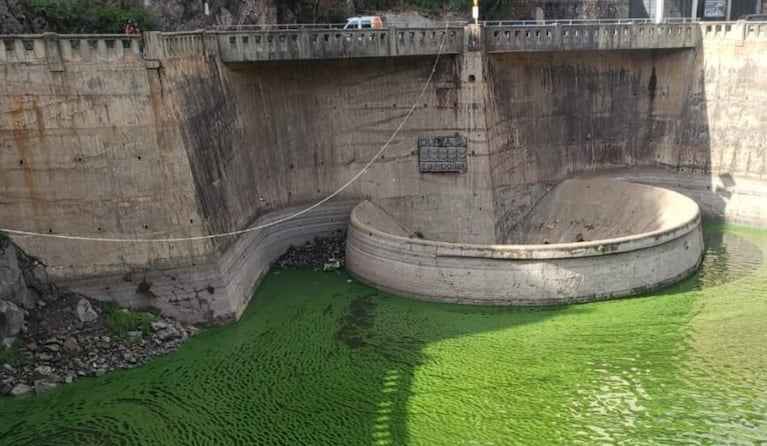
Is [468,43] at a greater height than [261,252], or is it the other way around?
[468,43]

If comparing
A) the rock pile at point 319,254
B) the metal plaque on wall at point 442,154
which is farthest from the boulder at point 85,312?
the metal plaque on wall at point 442,154

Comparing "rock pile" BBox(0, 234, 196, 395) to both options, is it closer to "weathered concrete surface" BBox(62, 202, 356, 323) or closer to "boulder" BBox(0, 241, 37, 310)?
"boulder" BBox(0, 241, 37, 310)

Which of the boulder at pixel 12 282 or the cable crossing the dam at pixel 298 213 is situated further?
the cable crossing the dam at pixel 298 213

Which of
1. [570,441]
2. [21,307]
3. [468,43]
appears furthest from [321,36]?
[570,441]

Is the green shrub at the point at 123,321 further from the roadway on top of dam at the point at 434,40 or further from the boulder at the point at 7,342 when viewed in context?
the roadway on top of dam at the point at 434,40

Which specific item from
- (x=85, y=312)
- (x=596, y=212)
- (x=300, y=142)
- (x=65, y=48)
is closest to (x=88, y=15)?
(x=65, y=48)

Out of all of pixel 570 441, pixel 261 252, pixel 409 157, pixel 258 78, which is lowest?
pixel 570 441

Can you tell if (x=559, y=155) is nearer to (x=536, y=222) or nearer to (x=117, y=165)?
(x=536, y=222)
